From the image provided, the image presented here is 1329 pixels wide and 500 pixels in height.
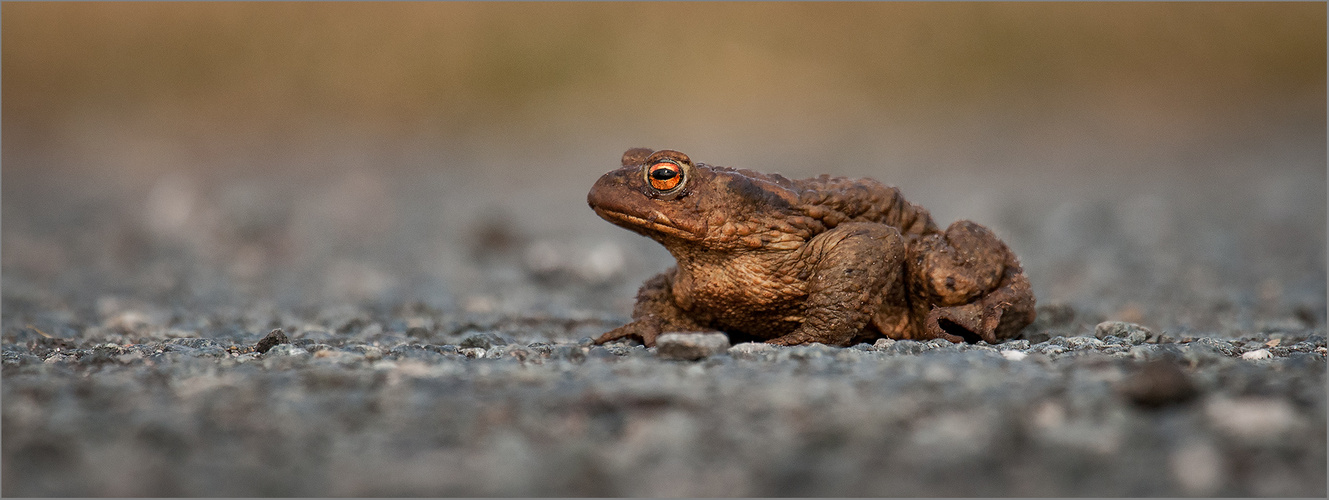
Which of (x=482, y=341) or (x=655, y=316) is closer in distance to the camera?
A: (x=482, y=341)

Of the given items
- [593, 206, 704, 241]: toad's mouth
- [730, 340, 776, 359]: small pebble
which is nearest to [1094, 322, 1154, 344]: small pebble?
[730, 340, 776, 359]: small pebble

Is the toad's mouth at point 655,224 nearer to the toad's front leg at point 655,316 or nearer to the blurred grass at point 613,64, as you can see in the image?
the toad's front leg at point 655,316

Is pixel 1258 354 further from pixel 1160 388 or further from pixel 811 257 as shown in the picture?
pixel 811 257

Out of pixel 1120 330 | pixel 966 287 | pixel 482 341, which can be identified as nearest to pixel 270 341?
pixel 482 341

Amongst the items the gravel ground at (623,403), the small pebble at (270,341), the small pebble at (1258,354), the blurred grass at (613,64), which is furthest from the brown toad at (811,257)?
the blurred grass at (613,64)

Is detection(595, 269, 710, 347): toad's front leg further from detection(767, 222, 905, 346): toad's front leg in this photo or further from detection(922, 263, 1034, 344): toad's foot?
detection(922, 263, 1034, 344): toad's foot

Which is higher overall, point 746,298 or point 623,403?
point 746,298

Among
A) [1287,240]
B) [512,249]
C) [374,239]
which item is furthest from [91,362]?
[1287,240]
